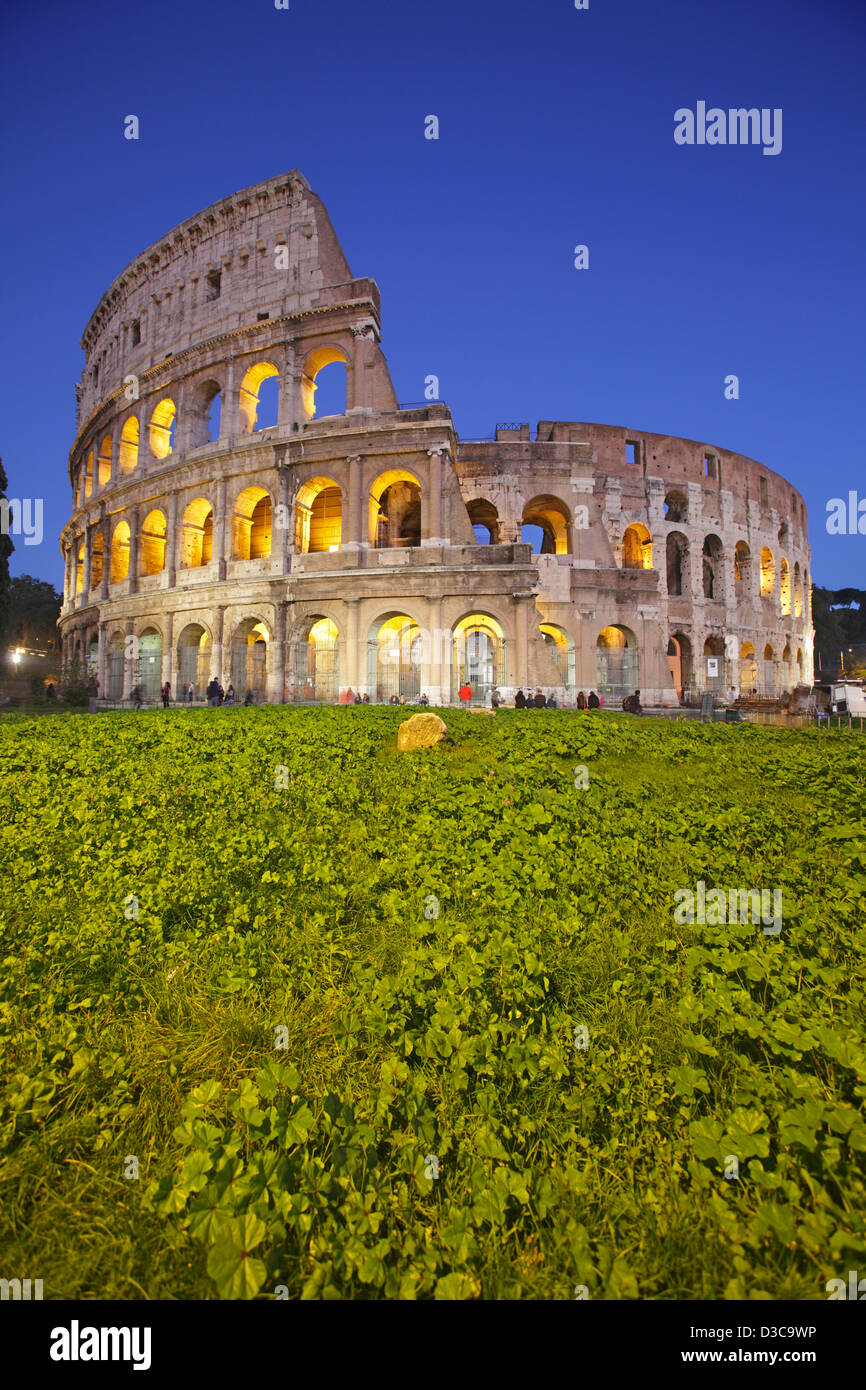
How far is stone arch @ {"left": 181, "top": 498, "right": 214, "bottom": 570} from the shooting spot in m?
23.8

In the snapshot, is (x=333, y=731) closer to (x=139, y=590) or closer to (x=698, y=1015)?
(x=698, y=1015)

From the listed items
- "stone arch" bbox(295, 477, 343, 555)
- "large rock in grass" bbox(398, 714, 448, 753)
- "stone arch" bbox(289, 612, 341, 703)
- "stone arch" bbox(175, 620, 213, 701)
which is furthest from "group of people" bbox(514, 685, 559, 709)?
"stone arch" bbox(175, 620, 213, 701)

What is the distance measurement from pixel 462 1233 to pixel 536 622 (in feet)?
60.8

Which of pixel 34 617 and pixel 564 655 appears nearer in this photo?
pixel 564 655

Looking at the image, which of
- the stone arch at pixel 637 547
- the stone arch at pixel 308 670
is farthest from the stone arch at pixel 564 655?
the stone arch at pixel 308 670

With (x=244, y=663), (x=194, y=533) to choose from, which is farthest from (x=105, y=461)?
(x=244, y=663)

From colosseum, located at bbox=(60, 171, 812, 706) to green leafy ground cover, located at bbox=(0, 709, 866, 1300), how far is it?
15112 mm

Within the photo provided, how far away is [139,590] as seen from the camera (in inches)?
983

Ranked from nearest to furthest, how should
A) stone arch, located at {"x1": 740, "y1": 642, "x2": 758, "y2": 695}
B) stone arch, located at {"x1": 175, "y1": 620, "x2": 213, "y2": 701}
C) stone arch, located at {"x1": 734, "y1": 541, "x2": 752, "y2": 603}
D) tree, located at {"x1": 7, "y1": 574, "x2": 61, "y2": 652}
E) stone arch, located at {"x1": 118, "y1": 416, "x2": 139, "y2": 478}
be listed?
stone arch, located at {"x1": 175, "y1": 620, "x2": 213, "y2": 701} < stone arch, located at {"x1": 118, "y1": 416, "x2": 139, "y2": 478} < stone arch, located at {"x1": 740, "y1": 642, "x2": 758, "y2": 695} < stone arch, located at {"x1": 734, "y1": 541, "x2": 752, "y2": 603} < tree, located at {"x1": 7, "y1": 574, "x2": 61, "y2": 652}

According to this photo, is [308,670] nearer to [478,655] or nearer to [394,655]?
[394,655]

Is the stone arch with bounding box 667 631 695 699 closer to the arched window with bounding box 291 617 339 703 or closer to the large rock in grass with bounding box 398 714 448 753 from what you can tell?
the arched window with bounding box 291 617 339 703

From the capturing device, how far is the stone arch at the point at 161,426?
84.7 feet

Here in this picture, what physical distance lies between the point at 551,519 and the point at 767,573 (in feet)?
55.5

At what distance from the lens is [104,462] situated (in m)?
29.8
